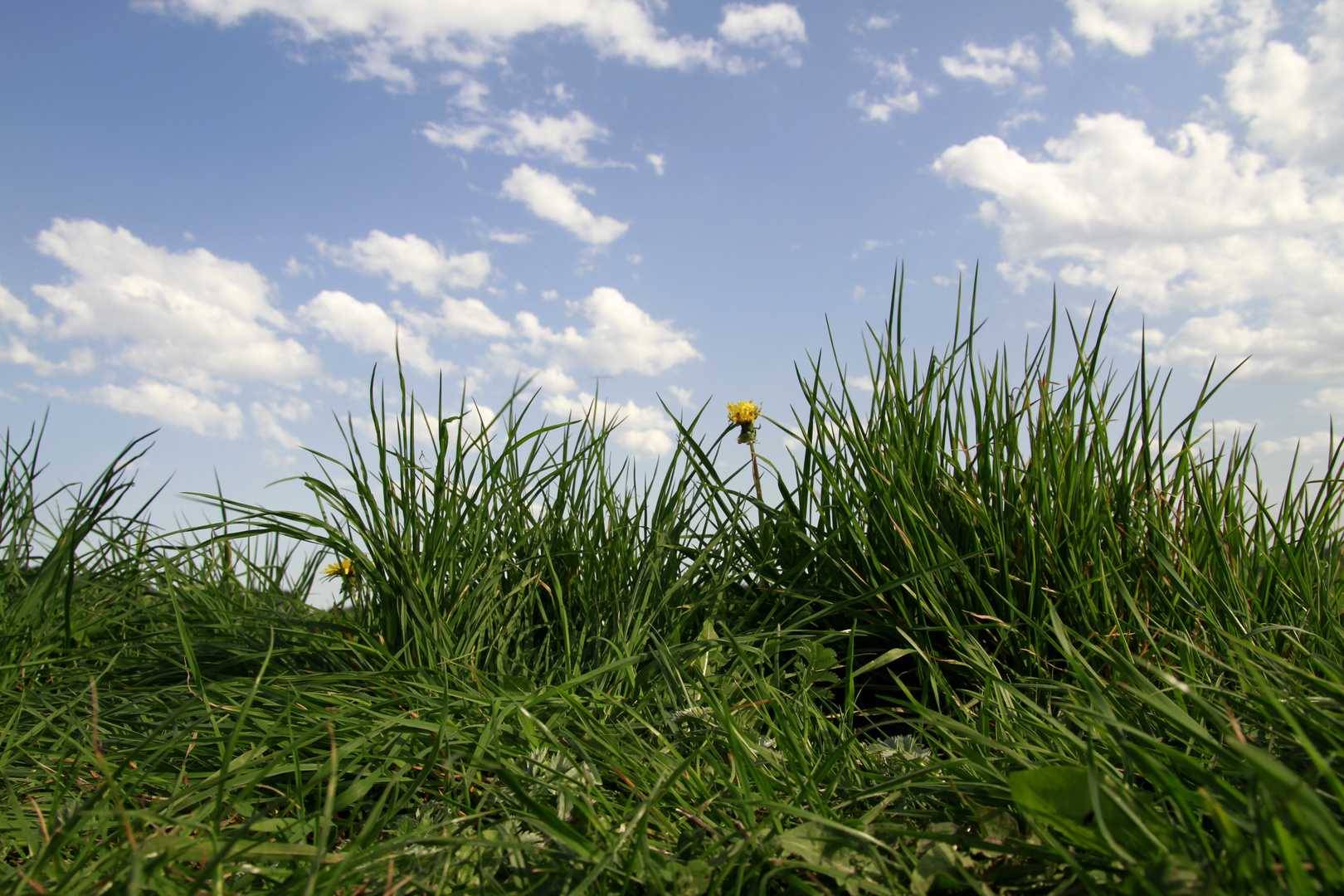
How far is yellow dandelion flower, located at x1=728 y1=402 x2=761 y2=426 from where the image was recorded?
8.21 feet

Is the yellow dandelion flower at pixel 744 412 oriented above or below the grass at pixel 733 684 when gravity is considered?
above

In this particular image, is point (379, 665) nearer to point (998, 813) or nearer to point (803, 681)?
point (803, 681)

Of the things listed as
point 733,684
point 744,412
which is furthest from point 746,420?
point 733,684

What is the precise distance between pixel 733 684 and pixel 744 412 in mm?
1044

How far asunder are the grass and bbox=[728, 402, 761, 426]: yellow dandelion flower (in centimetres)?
23

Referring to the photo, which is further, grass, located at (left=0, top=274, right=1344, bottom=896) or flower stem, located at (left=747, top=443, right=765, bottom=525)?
flower stem, located at (left=747, top=443, right=765, bottom=525)

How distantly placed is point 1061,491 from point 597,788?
130 cm

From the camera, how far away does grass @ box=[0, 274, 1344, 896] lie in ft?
3.14

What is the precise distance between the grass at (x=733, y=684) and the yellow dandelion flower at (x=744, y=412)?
23 cm

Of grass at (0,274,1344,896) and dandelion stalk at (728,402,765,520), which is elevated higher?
dandelion stalk at (728,402,765,520)

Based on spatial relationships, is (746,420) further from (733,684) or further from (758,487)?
(733,684)

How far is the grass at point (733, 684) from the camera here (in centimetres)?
96

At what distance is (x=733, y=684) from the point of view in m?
1.66

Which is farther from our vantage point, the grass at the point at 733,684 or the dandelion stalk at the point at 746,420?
the dandelion stalk at the point at 746,420
